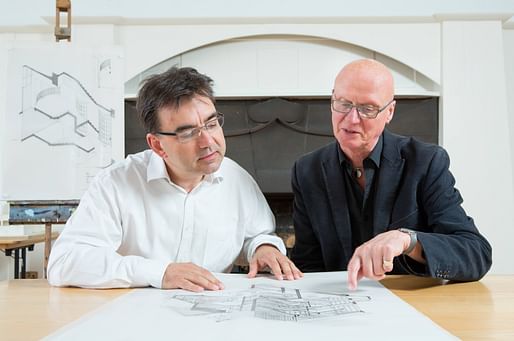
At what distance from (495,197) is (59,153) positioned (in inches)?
92.1

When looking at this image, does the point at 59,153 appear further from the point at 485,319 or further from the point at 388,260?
the point at 485,319

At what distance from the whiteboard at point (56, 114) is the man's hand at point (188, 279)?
170cm

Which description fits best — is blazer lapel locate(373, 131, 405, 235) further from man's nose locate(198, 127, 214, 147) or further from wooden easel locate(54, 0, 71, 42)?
wooden easel locate(54, 0, 71, 42)

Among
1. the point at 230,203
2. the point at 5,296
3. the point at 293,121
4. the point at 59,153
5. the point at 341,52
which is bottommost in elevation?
the point at 5,296

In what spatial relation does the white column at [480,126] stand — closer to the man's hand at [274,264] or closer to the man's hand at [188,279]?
the man's hand at [274,264]

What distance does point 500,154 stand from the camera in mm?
3070

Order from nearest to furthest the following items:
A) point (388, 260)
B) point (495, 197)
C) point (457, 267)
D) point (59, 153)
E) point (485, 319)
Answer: point (485, 319) < point (388, 260) < point (457, 267) < point (59, 153) < point (495, 197)

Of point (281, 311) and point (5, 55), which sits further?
point (5, 55)

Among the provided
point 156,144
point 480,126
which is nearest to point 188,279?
point 156,144

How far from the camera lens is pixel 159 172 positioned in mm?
1337

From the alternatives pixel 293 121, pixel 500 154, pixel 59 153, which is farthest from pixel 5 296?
pixel 500 154

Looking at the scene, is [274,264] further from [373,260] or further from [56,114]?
[56,114]

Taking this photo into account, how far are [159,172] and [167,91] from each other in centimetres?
20

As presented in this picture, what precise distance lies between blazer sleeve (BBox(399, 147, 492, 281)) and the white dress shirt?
0.36 m
